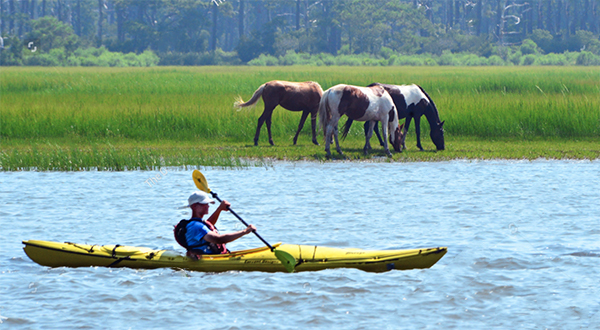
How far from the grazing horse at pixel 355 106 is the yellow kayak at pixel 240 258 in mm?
9483

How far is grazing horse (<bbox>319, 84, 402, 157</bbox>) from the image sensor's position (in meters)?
18.0

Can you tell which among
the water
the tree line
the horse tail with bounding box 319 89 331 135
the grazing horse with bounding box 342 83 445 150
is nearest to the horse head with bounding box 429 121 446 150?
the grazing horse with bounding box 342 83 445 150

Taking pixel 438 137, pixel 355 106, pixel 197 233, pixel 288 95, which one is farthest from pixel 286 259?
pixel 288 95

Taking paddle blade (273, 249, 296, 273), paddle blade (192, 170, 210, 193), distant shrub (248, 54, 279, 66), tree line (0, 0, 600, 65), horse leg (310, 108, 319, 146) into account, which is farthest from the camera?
tree line (0, 0, 600, 65)

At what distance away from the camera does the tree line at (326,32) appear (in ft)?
257

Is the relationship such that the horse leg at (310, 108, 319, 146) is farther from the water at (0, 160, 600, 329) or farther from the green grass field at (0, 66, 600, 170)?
the water at (0, 160, 600, 329)

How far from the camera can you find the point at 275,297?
7.93 metres

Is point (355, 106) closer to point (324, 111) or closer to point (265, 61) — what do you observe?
point (324, 111)

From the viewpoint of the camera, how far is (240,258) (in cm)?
860

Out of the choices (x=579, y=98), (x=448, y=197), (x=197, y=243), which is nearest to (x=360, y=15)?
(x=579, y=98)

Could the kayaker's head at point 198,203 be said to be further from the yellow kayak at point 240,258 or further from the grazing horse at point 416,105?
the grazing horse at point 416,105

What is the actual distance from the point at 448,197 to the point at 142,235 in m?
5.68

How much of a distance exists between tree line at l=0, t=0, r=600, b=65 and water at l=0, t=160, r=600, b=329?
194 feet

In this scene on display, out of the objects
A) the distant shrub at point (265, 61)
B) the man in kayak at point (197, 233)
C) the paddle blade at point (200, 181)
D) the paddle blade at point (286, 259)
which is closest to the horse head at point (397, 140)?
the paddle blade at point (200, 181)
